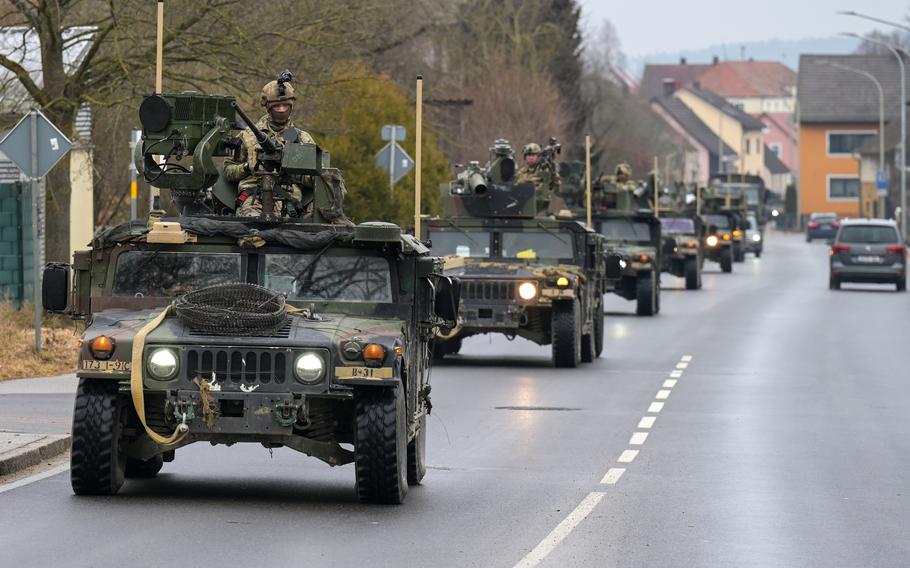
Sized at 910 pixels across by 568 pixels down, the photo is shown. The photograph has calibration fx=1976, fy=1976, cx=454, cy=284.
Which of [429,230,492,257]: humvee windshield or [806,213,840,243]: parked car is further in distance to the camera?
[806,213,840,243]: parked car

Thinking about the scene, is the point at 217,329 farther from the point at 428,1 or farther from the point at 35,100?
the point at 428,1

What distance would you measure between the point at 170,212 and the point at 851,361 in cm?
1277

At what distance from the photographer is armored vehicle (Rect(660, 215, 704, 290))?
43312 millimetres

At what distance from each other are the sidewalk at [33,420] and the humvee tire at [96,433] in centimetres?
160

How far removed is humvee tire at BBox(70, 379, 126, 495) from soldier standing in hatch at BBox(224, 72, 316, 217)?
222cm

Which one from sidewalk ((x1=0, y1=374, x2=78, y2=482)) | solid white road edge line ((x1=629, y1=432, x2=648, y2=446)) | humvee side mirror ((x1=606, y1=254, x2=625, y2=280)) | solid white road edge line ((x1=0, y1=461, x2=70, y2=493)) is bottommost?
solid white road edge line ((x1=629, y1=432, x2=648, y2=446))

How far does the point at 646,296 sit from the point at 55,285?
75.4ft

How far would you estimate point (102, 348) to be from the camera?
420 inches

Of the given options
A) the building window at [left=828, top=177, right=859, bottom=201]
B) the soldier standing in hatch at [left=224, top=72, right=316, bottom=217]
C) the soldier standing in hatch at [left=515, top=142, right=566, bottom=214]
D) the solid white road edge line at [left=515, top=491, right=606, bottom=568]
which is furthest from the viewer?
the building window at [left=828, top=177, right=859, bottom=201]

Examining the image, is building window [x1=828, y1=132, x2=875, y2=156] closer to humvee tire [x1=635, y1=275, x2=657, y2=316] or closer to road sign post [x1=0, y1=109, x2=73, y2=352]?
humvee tire [x1=635, y1=275, x2=657, y2=316]

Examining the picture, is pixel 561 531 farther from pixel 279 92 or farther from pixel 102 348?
pixel 279 92

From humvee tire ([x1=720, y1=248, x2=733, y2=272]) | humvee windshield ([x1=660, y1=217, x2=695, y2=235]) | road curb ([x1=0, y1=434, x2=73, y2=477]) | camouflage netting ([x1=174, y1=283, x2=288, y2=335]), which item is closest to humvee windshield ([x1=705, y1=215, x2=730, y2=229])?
humvee tire ([x1=720, y1=248, x2=733, y2=272])

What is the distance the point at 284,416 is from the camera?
1064 centimetres

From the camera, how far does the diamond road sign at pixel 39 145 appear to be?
1973 centimetres
